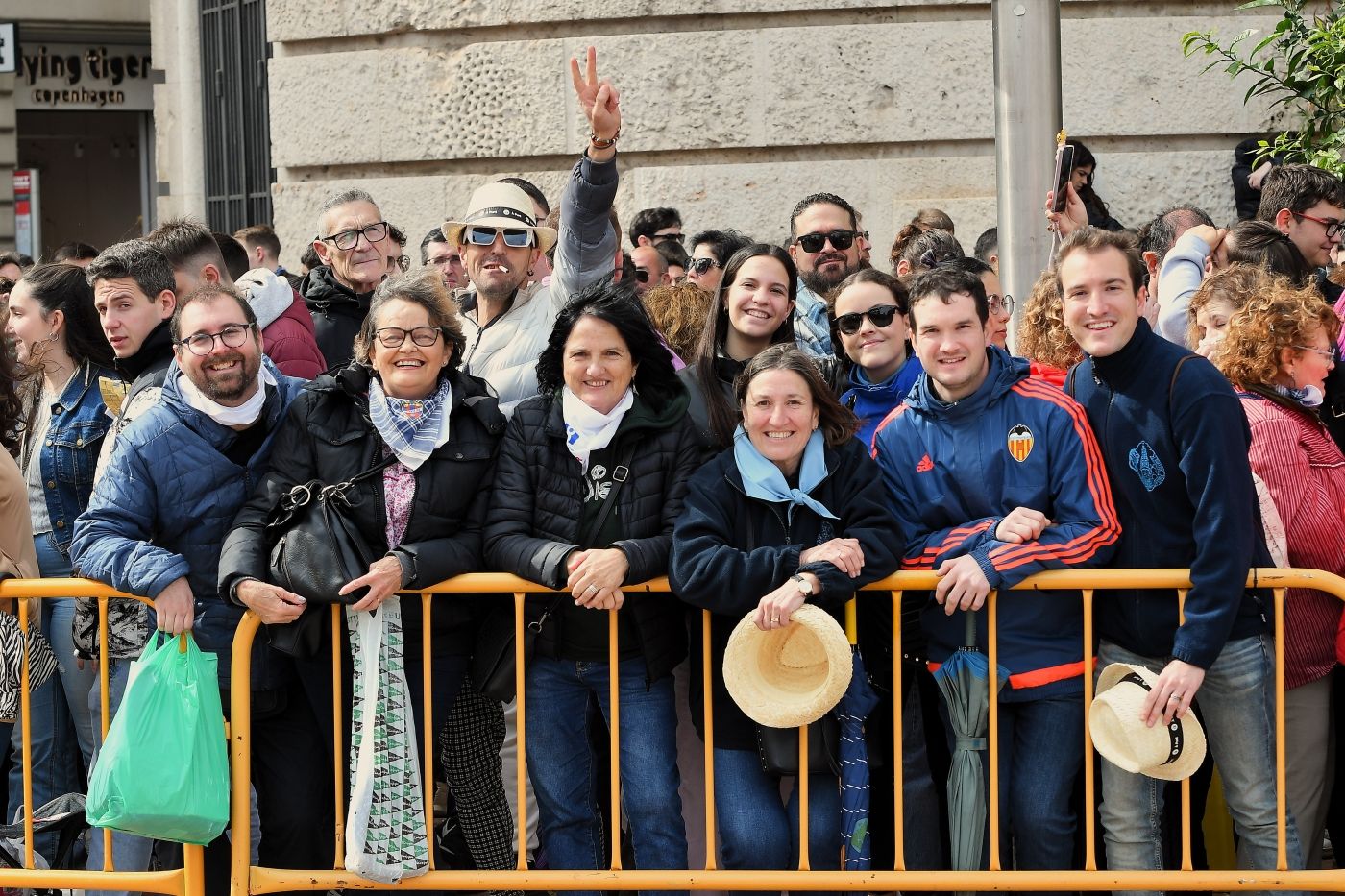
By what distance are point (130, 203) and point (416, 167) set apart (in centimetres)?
1432

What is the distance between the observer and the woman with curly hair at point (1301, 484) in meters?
4.33

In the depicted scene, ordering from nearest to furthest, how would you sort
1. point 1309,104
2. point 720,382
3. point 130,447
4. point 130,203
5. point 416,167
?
1. point 130,447
2. point 720,382
3. point 1309,104
4. point 416,167
5. point 130,203

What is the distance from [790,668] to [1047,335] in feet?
5.04

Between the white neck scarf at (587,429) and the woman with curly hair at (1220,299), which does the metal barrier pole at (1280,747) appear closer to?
the woman with curly hair at (1220,299)

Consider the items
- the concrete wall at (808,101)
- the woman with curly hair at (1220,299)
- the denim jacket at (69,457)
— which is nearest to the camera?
the woman with curly hair at (1220,299)

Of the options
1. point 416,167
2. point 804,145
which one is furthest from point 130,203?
point 804,145

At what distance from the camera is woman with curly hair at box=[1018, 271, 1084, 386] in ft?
16.1

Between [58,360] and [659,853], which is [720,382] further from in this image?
[58,360]

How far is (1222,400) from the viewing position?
398 centimetres

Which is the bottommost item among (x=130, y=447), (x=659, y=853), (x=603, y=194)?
(x=659, y=853)

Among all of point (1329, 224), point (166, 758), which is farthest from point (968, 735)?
point (1329, 224)

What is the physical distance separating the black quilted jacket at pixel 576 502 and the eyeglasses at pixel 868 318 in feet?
2.48

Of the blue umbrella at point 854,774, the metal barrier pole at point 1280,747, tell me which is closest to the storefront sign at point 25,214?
the blue umbrella at point 854,774

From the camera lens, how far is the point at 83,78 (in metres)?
19.1
